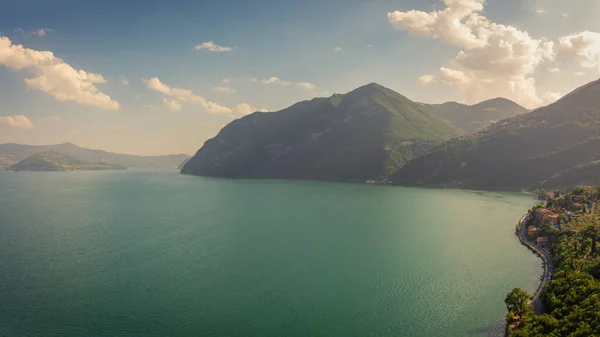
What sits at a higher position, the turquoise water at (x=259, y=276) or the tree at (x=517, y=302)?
the tree at (x=517, y=302)

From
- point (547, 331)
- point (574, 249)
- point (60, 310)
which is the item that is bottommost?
point (60, 310)

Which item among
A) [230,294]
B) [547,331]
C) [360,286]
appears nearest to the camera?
[547,331]

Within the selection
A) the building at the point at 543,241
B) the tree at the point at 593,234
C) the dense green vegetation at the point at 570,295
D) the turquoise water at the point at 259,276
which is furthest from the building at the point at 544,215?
the tree at the point at 593,234

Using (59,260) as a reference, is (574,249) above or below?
above

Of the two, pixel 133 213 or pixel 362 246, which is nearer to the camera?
pixel 362 246

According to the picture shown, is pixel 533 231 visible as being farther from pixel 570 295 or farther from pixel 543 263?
pixel 570 295

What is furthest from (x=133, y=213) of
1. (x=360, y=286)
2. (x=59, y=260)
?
(x=360, y=286)

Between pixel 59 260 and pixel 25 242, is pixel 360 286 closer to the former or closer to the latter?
pixel 59 260

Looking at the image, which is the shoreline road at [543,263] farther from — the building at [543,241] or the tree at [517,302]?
the tree at [517,302]
